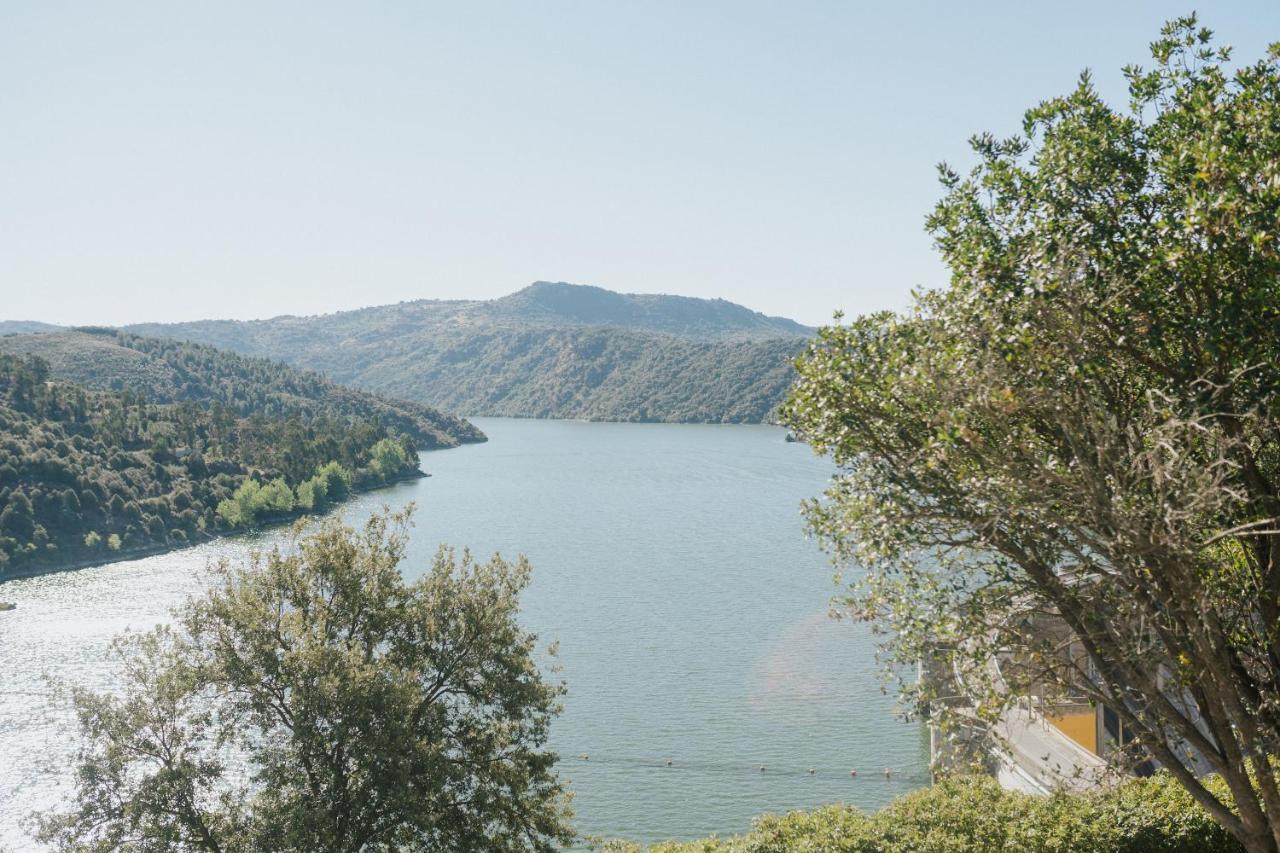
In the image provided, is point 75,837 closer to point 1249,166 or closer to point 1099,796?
point 1099,796

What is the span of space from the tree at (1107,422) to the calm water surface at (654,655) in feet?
42.1

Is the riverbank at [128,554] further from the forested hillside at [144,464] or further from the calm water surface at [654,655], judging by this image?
the calm water surface at [654,655]

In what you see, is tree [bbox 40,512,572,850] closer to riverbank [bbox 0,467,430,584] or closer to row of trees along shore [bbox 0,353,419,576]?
riverbank [bbox 0,467,430,584]

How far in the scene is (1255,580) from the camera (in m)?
8.20

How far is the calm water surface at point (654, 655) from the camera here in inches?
1000

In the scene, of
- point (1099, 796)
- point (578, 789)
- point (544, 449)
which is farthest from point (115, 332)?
point (1099, 796)

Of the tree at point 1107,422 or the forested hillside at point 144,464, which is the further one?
the forested hillside at point 144,464

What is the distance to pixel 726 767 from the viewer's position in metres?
26.8

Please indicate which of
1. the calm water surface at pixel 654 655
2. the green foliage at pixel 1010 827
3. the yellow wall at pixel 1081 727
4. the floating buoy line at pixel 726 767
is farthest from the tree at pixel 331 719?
the yellow wall at pixel 1081 727

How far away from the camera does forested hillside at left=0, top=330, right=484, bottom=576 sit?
6356 centimetres

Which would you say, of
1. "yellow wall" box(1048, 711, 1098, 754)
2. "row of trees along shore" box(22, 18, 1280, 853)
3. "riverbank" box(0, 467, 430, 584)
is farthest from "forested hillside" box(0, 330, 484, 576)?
"row of trees along shore" box(22, 18, 1280, 853)

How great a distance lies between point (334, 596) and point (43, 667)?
2809 centimetres

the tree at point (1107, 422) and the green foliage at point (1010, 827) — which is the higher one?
the tree at point (1107, 422)

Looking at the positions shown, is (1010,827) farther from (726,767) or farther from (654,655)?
(654,655)
